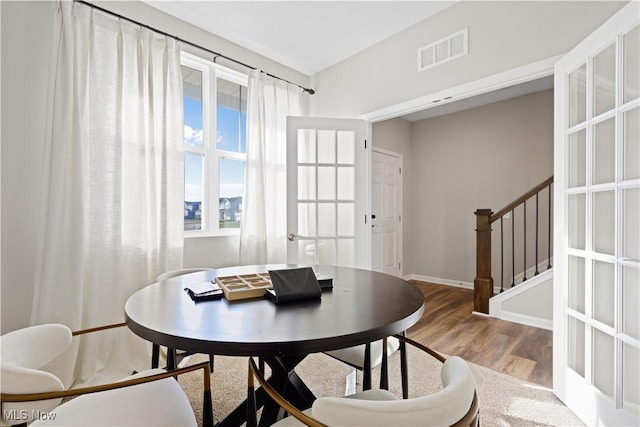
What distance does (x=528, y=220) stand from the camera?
428 cm

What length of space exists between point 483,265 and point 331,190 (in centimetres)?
195

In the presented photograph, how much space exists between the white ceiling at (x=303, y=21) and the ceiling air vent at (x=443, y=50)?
0.87 feet

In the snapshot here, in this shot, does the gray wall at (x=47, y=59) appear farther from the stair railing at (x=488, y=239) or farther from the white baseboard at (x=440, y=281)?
the white baseboard at (x=440, y=281)

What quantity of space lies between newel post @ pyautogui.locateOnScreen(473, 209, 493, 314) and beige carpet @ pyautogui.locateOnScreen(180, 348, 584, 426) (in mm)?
1403

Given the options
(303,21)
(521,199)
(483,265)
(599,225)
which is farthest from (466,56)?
(483,265)

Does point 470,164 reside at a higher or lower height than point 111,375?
higher

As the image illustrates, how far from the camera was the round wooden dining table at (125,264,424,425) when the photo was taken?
881 millimetres

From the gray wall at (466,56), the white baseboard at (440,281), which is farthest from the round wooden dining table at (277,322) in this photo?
the white baseboard at (440,281)

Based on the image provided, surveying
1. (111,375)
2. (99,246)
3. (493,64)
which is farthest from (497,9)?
(111,375)

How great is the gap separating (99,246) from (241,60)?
212 centimetres

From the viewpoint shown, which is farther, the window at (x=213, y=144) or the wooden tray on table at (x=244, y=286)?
the window at (x=213, y=144)

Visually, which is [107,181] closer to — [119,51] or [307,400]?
[119,51]

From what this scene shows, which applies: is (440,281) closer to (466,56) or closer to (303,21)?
(466,56)

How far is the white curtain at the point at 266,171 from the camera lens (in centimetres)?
305
